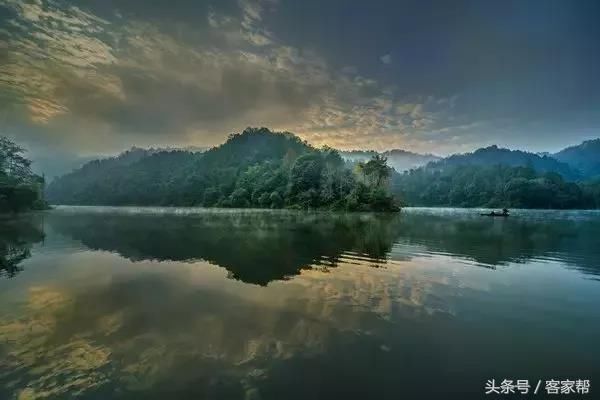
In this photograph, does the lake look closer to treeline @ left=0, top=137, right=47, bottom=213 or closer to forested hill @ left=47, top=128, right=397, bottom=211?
treeline @ left=0, top=137, right=47, bottom=213

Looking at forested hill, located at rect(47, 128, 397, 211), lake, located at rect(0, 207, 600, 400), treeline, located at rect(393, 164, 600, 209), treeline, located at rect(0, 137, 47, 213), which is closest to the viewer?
lake, located at rect(0, 207, 600, 400)

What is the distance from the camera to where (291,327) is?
375 inches

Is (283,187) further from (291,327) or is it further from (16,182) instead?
(291,327)

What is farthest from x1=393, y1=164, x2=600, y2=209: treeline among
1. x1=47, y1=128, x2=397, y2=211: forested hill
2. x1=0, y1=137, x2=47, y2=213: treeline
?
x1=0, y1=137, x2=47, y2=213: treeline

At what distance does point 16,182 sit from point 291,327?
3501 inches

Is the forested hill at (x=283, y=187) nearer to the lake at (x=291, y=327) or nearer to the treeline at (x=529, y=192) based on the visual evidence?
the treeline at (x=529, y=192)

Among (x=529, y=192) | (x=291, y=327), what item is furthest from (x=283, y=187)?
(x=291, y=327)

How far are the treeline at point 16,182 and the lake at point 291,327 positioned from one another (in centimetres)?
6175

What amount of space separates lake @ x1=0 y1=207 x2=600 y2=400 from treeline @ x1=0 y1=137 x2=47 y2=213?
61.7 metres

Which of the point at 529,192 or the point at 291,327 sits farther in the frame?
the point at 529,192

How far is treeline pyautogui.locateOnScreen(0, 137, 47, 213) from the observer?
65125mm

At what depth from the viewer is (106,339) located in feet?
28.1

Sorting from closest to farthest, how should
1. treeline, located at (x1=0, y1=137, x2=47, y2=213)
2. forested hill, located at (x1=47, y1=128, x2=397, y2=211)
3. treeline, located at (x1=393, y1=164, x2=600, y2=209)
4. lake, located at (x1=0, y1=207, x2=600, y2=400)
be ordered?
lake, located at (x1=0, y1=207, x2=600, y2=400) → treeline, located at (x1=0, y1=137, x2=47, y2=213) → forested hill, located at (x1=47, y1=128, x2=397, y2=211) → treeline, located at (x1=393, y1=164, x2=600, y2=209)

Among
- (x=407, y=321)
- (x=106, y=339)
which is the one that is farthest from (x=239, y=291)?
(x=407, y=321)
